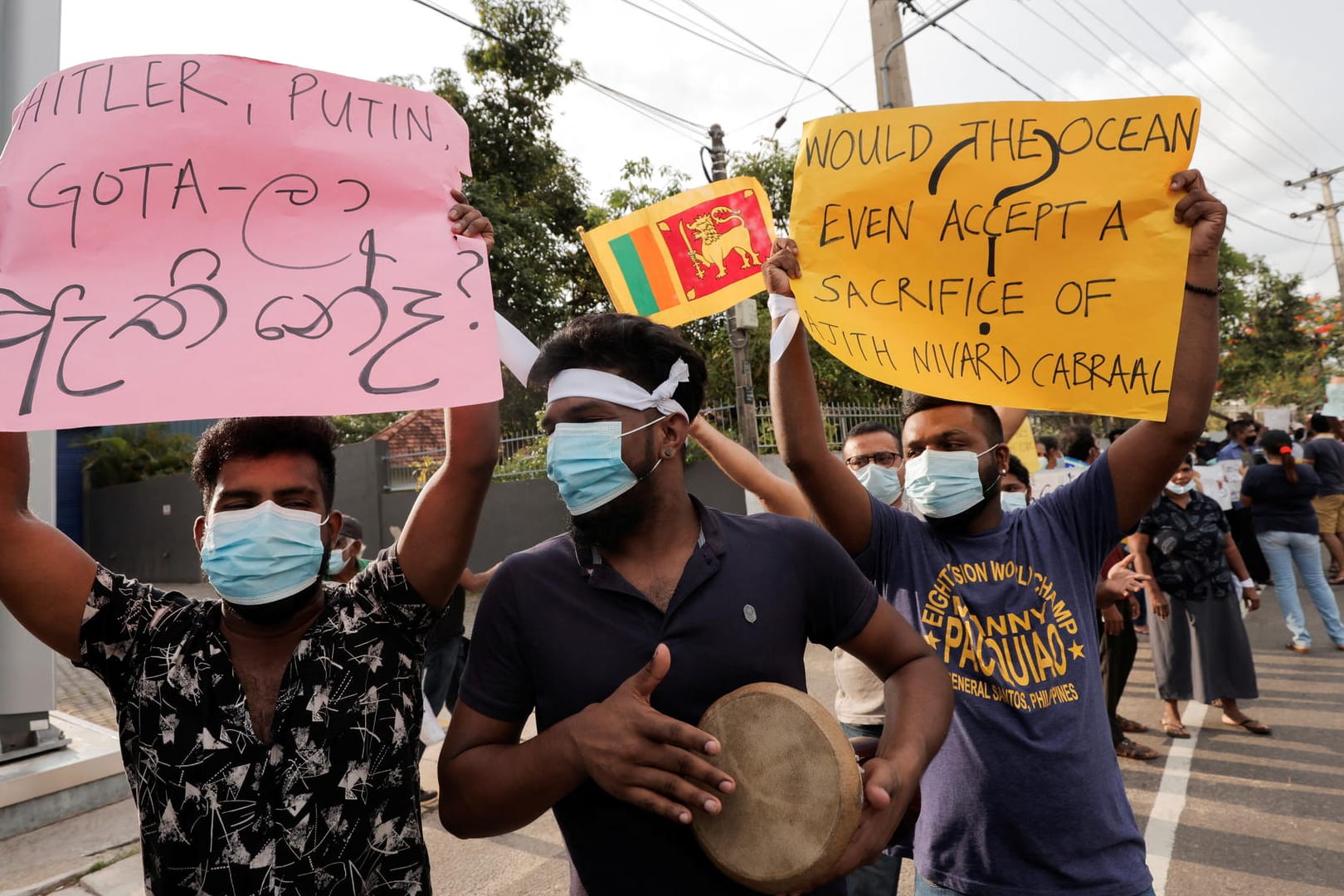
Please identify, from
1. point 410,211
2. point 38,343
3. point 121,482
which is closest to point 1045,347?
point 410,211

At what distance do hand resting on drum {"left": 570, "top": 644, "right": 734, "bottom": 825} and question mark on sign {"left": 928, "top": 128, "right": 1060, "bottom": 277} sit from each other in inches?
53.9

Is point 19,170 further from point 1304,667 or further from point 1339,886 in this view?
point 1304,667

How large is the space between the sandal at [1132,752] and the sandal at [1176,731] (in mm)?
417

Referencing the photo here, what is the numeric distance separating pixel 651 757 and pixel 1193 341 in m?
1.63

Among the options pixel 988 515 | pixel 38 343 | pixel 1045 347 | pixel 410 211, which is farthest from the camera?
pixel 988 515

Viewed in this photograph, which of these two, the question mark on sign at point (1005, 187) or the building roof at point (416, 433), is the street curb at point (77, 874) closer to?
the question mark on sign at point (1005, 187)

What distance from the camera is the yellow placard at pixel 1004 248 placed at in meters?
1.94

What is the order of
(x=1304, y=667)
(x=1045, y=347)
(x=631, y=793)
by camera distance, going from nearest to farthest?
(x=631, y=793)
(x=1045, y=347)
(x=1304, y=667)

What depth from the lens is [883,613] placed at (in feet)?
5.52

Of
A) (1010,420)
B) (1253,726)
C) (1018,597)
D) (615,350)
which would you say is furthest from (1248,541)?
(615,350)

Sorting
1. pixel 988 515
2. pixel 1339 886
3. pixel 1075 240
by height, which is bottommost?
pixel 1339 886

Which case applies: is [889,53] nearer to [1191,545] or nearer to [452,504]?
[1191,545]

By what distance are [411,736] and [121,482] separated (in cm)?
2588

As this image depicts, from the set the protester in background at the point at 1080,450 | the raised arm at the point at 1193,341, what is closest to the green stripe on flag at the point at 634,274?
the raised arm at the point at 1193,341
